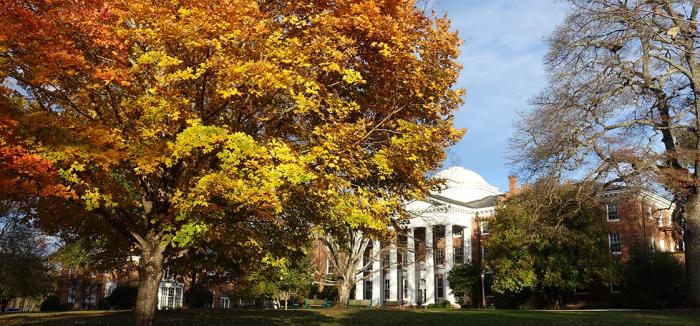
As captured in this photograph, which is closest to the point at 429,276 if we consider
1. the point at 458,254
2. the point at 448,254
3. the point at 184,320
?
the point at 448,254

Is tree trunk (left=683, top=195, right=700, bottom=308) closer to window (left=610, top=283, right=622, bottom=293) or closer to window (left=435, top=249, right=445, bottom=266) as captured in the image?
window (left=610, top=283, right=622, bottom=293)

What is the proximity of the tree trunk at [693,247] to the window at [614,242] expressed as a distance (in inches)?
918

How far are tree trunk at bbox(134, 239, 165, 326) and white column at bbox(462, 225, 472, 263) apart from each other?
4361cm

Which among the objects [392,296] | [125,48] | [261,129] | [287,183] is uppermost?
[125,48]

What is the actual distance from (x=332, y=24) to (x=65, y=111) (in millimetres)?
5946

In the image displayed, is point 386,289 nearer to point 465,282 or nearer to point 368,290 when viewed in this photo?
point 368,290

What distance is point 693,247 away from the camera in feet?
78.0

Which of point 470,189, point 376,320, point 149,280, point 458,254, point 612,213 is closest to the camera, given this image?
point 149,280

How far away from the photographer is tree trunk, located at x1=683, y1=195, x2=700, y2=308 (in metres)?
A: 23.6

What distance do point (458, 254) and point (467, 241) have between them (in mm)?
2115

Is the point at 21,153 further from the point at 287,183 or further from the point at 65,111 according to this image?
the point at 287,183

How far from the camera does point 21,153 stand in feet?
31.1

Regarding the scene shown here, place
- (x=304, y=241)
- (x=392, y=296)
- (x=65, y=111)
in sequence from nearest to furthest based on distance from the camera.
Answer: (x=65, y=111) < (x=304, y=241) < (x=392, y=296)

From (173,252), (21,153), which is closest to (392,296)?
(173,252)
